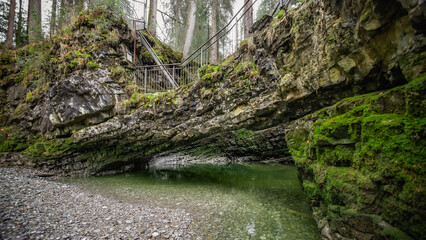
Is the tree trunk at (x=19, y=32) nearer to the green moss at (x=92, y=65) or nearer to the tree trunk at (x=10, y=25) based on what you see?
the tree trunk at (x=10, y=25)

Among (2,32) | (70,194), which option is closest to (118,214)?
(70,194)

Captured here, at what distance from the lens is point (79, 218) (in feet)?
13.0

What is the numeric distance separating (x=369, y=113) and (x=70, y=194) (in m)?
8.09

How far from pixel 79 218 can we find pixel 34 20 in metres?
15.6

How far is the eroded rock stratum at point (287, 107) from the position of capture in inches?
85.7

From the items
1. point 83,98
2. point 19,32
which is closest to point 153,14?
point 83,98

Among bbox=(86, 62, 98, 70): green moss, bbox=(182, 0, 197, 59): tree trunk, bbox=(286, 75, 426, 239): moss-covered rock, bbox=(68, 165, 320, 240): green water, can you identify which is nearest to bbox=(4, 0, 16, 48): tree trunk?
bbox=(86, 62, 98, 70): green moss

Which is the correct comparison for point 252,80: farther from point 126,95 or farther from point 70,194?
point 70,194

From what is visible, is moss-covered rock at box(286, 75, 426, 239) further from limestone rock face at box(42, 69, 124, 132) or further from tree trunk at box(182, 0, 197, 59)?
tree trunk at box(182, 0, 197, 59)

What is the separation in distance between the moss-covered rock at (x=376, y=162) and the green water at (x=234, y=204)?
974mm

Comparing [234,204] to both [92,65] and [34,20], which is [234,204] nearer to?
[92,65]

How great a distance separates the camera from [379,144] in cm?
225

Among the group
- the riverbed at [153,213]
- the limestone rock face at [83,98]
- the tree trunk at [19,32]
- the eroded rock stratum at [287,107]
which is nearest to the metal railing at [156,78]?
the eroded rock stratum at [287,107]

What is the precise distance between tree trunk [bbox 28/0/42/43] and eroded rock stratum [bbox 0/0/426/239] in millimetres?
915
